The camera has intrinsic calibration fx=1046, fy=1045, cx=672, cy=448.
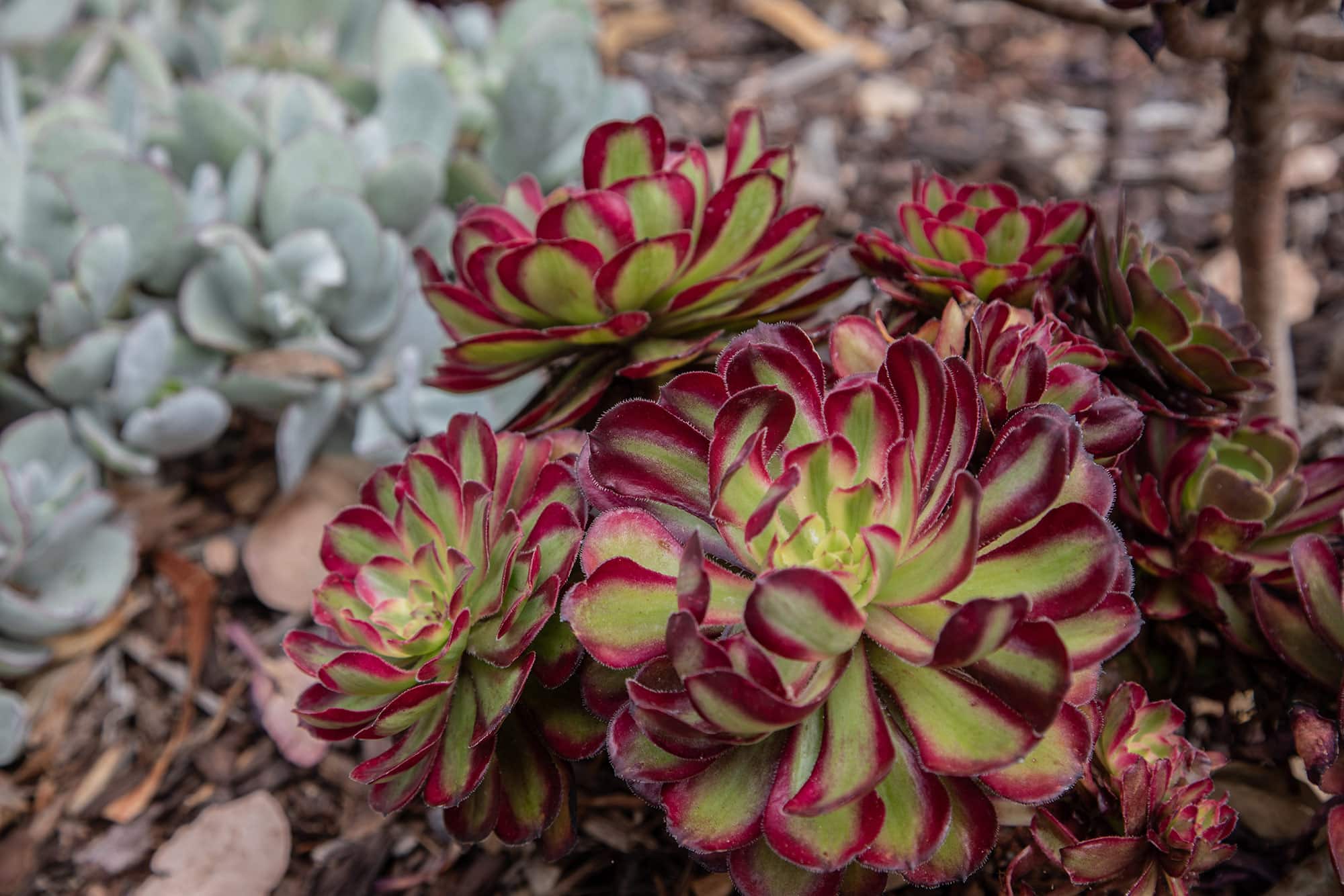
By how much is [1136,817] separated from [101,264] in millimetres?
1549

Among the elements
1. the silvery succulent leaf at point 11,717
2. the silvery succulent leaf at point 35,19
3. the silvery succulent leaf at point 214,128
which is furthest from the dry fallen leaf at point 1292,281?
the silvery succulent leaf at point 35,19

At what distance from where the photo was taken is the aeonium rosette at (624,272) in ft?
2.99

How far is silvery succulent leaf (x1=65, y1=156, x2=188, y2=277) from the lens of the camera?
5.29ft

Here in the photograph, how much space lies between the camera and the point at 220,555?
1.79 metres

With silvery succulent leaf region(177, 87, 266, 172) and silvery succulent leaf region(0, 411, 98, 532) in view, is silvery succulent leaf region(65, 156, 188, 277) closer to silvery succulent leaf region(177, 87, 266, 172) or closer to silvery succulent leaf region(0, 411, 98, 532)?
silvery succulent leaf region(177, 87, 266, 172)

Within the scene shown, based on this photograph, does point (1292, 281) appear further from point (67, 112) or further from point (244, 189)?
point (67, 112)

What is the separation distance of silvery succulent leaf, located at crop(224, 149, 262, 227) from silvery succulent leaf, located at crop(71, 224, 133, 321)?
0.56 feet

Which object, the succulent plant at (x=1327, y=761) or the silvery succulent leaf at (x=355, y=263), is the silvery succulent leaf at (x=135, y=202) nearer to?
the silvery succulent leaf at (x=355, y=263)

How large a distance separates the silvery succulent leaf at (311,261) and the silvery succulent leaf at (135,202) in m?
0.17

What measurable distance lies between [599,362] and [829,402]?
1.01 ft

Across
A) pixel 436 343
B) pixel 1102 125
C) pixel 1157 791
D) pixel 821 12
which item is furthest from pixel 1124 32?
pixel 821 12

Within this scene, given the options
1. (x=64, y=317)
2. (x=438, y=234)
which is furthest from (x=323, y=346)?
(x=64, y=317)

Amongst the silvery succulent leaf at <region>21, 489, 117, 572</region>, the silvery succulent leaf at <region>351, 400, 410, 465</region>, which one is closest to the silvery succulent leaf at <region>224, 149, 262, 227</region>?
the silvery succulent leaf at <region>351, 400, 410, 465</region>

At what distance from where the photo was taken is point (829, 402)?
756 millimetres
